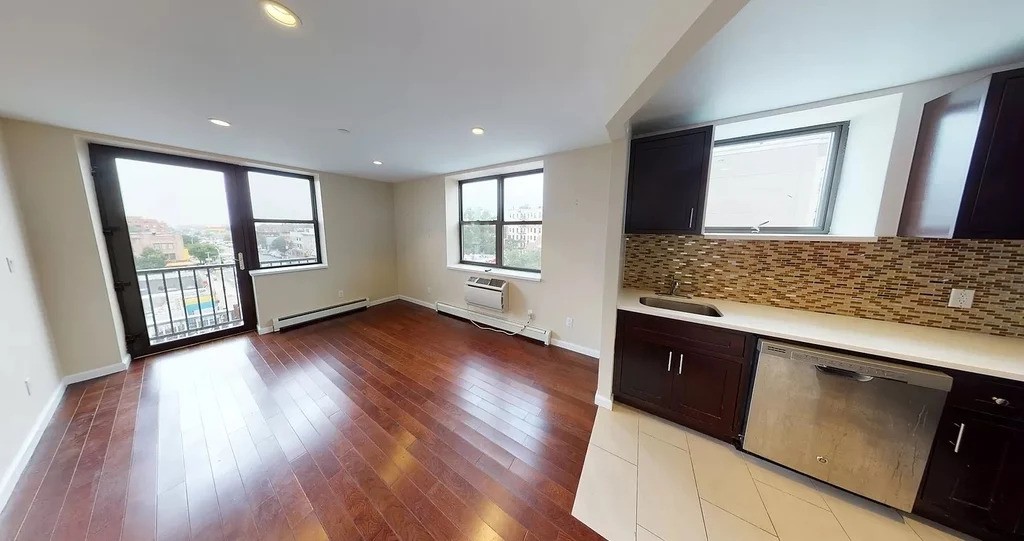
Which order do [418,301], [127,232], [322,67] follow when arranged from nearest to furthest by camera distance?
1. [322,67]
2. [127,232]
3. [418,301]

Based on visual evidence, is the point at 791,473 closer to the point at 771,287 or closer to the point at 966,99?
the point at 771,287

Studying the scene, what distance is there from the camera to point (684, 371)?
1891 mm

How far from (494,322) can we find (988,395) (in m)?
3.46

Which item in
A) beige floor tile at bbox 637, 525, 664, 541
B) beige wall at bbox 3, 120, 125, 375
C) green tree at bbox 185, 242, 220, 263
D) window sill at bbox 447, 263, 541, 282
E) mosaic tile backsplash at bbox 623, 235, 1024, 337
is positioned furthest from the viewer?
window sill at bbox 447, 263, 541, 282

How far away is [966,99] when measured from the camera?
1.33m

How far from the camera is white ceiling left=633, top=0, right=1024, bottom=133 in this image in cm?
102

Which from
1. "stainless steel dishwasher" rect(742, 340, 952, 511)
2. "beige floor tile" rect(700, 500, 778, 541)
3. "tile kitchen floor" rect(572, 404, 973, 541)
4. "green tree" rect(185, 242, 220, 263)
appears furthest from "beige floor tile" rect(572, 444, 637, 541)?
"green tree" rect(185, 242, 220, 263)

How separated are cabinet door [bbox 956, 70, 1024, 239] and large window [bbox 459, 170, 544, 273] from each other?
2704 mm

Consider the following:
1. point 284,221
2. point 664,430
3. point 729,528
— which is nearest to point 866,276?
point 664,430

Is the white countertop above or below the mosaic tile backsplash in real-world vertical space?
below

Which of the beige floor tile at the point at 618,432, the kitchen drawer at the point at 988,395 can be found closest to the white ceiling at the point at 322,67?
the kitchen drawer at the point at 988,395

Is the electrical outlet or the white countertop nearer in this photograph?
the white countertop

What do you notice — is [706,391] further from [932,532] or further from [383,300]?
[383,300]

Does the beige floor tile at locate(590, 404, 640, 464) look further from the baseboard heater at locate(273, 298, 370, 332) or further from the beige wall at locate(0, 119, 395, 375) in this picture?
the beige wall at locate(0, 119, 395, 375)
